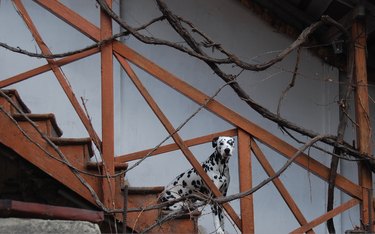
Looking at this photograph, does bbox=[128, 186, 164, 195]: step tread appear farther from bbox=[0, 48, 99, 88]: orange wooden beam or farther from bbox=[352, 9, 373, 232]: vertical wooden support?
bbox=[352, 9, 373, 232]: vertical wooden support

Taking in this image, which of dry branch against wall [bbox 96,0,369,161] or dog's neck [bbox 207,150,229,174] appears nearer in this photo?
dry branch against wall [bbox 96,0,369,161]

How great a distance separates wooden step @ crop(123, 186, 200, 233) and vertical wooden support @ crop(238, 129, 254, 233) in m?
0.39

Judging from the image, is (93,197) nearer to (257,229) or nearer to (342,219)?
(257,229)

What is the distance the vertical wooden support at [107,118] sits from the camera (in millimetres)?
6277

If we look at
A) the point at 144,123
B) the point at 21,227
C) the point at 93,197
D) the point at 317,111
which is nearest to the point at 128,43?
the point at 144,123

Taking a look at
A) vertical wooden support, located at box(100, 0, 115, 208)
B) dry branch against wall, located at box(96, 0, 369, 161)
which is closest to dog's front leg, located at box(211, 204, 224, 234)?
dry branch against wall, located at box(96, 0, 369, 161)

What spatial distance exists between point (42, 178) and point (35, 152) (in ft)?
4.50

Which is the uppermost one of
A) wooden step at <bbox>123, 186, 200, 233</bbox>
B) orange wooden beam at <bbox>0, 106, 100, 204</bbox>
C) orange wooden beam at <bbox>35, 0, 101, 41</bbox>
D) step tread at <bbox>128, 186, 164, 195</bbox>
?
orange wooden beam at <bbox>35, 0, 101, 41</bbox>

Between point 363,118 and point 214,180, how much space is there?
4.31ft

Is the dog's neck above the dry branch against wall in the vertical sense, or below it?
below

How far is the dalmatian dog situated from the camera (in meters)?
6.86

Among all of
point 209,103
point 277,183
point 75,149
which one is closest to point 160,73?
point 209,103

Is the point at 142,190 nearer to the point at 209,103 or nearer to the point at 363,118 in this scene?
the point at 209,103

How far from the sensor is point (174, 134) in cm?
641
